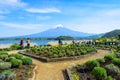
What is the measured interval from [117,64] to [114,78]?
234 cm

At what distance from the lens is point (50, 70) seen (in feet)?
50.3

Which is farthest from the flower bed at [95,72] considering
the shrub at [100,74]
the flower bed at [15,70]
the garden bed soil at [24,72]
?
the flower bed at [15,70]

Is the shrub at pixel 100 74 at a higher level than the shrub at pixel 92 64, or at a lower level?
lower

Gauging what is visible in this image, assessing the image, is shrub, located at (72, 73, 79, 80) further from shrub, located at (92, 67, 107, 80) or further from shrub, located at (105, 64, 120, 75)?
shrub, located at (105, 64, 120, 75)

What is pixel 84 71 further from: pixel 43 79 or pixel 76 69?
pixel 43 79

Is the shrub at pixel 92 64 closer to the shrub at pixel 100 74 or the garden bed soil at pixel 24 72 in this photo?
the shrub at pixel 100 74

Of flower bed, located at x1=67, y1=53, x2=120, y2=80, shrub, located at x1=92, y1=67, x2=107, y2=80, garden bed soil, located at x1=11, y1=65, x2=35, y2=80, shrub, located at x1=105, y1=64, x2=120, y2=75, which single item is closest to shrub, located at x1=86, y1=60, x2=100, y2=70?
flower bed, located at x1=67, y1=53, x2=120, y2=80

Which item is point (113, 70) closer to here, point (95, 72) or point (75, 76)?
point (95, 72)

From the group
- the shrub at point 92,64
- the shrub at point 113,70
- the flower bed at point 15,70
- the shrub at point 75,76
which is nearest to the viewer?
the flower bed at point 15,70

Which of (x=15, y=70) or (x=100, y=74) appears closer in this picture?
(x=100, y=74)

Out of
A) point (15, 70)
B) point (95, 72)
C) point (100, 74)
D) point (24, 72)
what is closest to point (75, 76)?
point (95, 72)

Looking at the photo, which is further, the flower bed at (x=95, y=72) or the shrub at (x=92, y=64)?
the shrub at (x=92, y=64)

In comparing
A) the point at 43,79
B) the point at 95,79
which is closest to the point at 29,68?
the point at 43,79

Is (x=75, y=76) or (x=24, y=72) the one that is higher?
(x=24, y=72)
